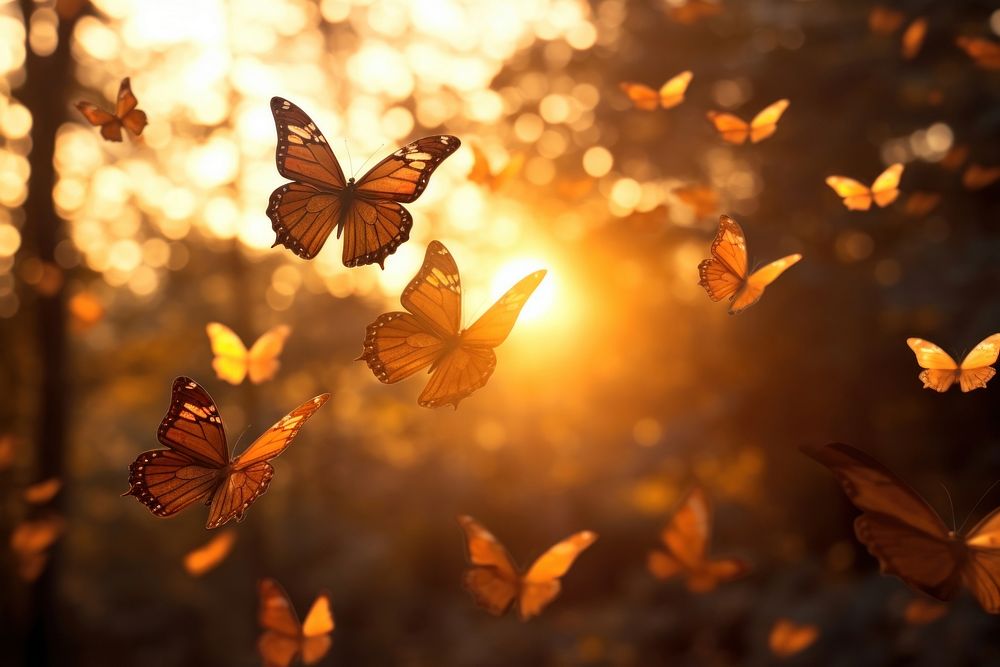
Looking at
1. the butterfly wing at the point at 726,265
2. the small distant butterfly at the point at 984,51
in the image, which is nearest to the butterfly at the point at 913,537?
the butterfly wing at the point at 726,265

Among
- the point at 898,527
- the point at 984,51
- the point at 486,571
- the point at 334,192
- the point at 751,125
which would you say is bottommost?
the point at 486,571

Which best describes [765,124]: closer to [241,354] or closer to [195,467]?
[241,354]

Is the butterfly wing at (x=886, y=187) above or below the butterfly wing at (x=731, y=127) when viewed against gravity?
below

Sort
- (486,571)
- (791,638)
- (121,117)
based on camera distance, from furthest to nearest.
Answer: (791,638)
(121,117)
(486,571)

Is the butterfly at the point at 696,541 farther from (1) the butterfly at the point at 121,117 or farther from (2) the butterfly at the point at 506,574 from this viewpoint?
(1) the butterfly at the point at 121,117

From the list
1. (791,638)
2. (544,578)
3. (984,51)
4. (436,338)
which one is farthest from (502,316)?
(791,638)

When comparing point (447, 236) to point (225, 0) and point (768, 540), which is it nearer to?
point (225, 0)
